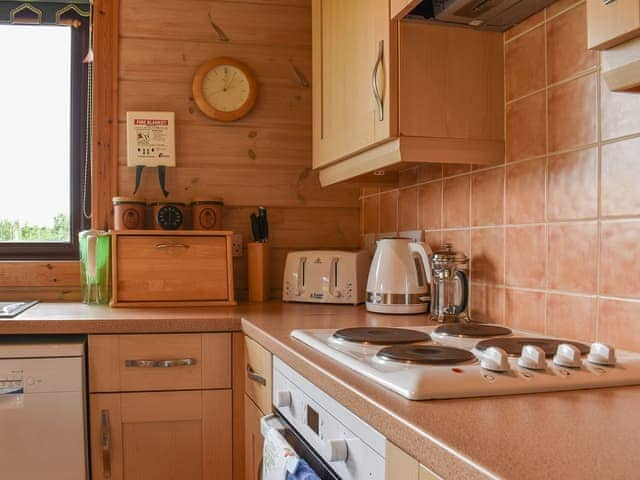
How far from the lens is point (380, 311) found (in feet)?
6.37

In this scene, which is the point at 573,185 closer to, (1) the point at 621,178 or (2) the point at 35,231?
(1) the point at 621,178

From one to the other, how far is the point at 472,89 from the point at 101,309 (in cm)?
139

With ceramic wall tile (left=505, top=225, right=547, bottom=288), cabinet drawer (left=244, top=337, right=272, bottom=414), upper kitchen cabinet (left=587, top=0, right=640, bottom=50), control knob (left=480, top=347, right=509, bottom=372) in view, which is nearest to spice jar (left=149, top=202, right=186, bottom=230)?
cabinet drawer (left=244, top=337, right=272, bottom=414)

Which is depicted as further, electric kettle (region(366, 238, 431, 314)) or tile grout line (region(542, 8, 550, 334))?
electric kettle (region(366, 238, 431, 314))

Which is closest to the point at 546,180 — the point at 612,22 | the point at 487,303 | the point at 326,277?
the point at 487,303

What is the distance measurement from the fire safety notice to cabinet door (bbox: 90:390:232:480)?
3.17ft

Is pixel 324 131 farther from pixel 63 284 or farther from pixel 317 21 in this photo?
pixel 63 284

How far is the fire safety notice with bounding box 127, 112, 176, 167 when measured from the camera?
246cm

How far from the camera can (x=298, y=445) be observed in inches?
50.1

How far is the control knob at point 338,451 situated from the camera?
1.00 metres

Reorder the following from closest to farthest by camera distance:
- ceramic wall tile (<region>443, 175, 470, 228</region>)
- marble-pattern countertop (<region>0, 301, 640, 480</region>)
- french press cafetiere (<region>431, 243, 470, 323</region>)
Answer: marble-pattern countertop (<region>0, 301, 640, 480</region>) → french press cafetiere (<region>431, 243, 470, 323</region>) → ceramic wall tile (<region>443, 175, 470, 228</region>)

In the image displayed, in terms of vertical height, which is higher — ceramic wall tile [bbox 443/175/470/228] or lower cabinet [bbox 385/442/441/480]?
ceramic wall tile [bbox 443/175/470/228]

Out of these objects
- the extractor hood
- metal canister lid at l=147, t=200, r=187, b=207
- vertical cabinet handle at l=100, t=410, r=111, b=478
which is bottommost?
vertical cabinet handle at l=100, t=410, r=111, b=478

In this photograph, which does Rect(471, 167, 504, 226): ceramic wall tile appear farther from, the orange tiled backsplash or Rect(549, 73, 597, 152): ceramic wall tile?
Rect(549, 73, 597, 152): ceramic wall tile
